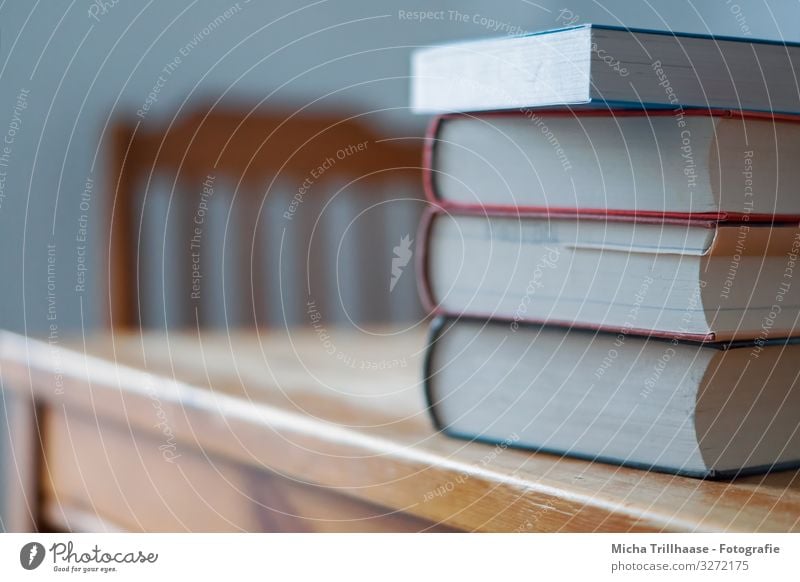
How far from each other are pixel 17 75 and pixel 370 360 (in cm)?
75

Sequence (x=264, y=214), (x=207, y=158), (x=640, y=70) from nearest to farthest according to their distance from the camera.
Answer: (x=640, y=70) < (x=207, y=158) < (x=264, y=214)

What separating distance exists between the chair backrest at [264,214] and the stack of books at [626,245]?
834 mm

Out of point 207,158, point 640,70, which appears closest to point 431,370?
point 640,70

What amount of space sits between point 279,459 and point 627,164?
19cm

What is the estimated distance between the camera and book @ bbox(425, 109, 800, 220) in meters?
0.32

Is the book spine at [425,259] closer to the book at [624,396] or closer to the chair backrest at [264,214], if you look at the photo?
the book at [624,396]

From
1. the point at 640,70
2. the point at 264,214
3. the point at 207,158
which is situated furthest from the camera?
the point at 264,214

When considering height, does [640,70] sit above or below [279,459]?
above

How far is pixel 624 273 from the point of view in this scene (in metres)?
0.34

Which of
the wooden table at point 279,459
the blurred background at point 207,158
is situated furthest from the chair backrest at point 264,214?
the wooden table at point 279,459

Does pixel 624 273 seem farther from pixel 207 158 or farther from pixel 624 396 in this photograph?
pixel 207 158

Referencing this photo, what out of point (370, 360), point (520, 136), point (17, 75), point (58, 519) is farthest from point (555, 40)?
point (17, 75)

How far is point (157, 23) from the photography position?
1.29 meters

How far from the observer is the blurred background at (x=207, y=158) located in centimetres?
117
